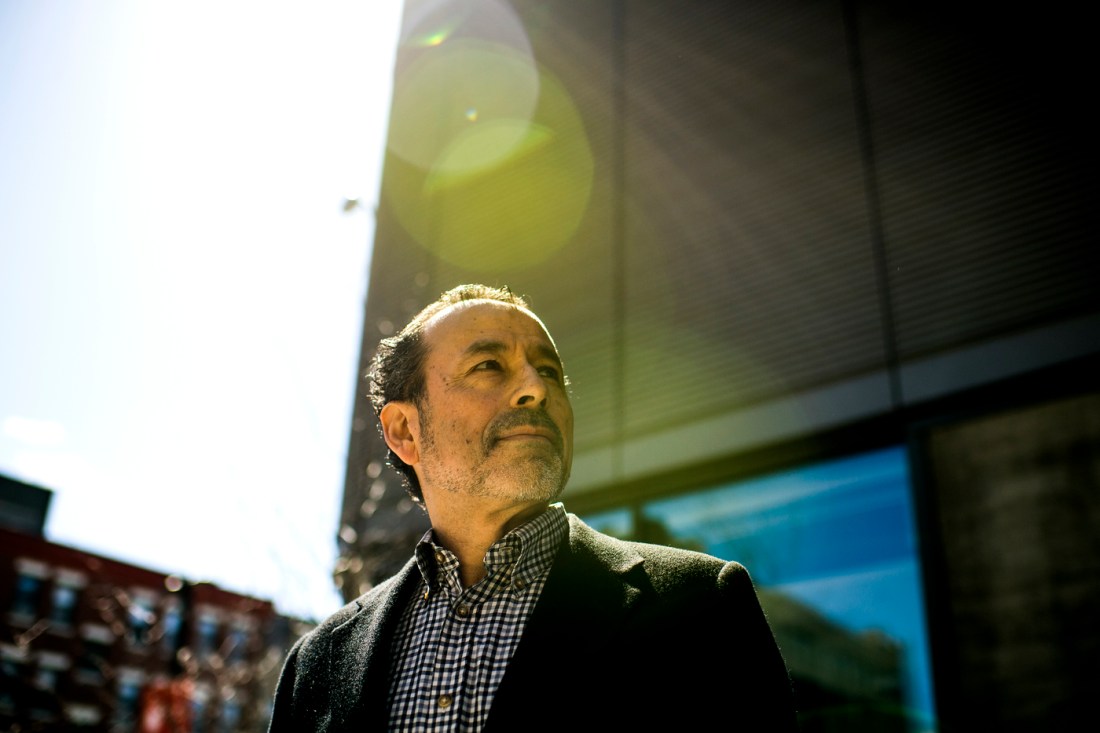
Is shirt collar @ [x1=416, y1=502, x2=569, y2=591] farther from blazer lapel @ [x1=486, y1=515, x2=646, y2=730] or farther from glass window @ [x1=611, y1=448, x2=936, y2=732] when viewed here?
glass window @ [x1=611, y1=448, x2=936, y2=732]

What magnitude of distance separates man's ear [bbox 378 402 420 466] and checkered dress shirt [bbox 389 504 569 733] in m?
0.35

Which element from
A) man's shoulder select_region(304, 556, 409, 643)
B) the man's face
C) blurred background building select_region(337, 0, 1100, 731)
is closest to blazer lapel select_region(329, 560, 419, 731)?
man's shoulder select_region(304, 556, 409, 643)

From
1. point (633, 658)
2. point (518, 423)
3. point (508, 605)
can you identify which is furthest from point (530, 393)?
point (633, 658)

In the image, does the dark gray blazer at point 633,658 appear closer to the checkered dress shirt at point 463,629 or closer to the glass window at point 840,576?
the checkered dress shirt at point 463,629

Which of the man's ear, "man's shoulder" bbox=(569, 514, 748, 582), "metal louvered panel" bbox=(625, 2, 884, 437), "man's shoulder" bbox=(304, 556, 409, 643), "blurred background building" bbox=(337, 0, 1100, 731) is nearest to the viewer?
"man's shoulder" bbox=(569, 514, 748, 582)

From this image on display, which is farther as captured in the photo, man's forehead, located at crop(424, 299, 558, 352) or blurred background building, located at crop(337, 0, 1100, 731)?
blurred background building, located at crop(337, 0, 1100, 731)

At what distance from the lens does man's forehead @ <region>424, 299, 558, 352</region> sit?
8.29ft

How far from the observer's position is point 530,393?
93.0 inches

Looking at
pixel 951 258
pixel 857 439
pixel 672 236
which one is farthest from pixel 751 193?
pixel 857 439

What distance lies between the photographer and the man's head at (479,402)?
7.57ft

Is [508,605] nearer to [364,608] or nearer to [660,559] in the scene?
[660,559]

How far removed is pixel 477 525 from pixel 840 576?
473 cm

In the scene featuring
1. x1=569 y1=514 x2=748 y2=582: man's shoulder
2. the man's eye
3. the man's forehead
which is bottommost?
x1=569 y1=514 x2=748 y2=582: man's shoulder

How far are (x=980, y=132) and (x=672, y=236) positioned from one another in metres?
2.64
